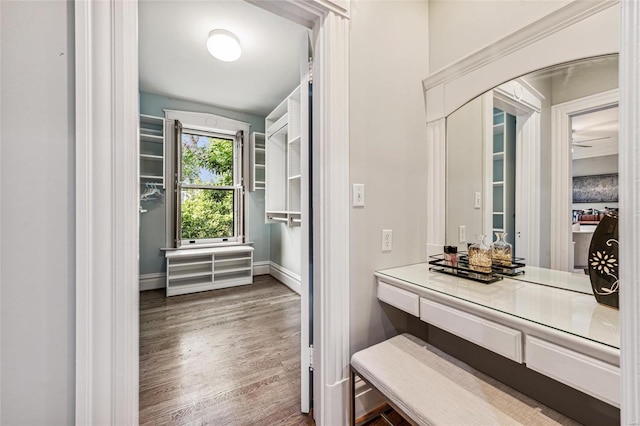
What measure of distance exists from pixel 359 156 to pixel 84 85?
1136 millimetres

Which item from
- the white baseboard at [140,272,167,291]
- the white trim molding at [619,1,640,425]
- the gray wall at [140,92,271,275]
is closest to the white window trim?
the gray wall at [140,92,271,275]

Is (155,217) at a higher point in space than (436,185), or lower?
lower

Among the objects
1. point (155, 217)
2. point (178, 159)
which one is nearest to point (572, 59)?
point (178, 159)

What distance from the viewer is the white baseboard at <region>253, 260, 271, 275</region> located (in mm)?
4387

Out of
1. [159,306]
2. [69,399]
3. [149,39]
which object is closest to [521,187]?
[69,399]

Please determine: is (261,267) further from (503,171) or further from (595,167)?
(595,167)

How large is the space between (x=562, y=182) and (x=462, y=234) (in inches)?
22.7

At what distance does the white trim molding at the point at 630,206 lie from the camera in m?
0.43

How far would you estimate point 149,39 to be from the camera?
2.41m

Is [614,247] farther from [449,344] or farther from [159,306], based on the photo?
[159,306]

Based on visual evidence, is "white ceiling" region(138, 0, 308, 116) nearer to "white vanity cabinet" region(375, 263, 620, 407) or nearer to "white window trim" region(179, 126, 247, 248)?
"white window trim" region(179, 126, 247, 248)

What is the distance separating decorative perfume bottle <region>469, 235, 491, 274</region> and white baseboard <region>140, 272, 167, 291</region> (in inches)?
152
